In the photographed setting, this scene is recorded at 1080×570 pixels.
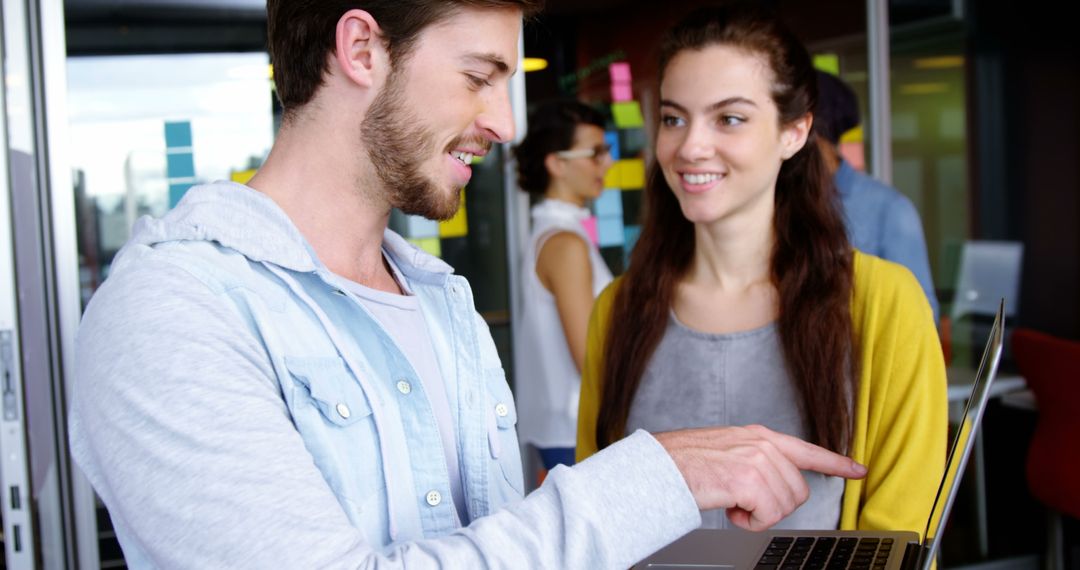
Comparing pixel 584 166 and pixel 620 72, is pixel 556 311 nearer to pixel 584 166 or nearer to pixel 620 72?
pixel 584 166

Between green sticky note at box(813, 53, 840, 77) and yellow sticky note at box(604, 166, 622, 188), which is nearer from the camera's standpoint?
yellow sticky note at box(604, 166, 622, 188)

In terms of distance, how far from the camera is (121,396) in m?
0.93

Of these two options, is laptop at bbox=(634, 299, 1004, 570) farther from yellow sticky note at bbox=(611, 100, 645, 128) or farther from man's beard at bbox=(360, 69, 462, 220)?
yellow sticky note at bbox=(611, 100, 645, 128)

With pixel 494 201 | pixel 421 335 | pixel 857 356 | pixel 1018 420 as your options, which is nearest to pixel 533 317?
pixel 494 201

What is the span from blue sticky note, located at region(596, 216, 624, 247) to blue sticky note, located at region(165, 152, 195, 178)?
5.82ft

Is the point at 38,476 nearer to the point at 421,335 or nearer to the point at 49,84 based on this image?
the point at 49,84

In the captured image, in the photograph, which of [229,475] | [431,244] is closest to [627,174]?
[431,244]

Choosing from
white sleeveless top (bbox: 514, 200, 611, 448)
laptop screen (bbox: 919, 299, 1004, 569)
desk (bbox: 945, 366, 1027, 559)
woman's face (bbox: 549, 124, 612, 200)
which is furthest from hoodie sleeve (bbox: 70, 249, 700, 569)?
desk (bbox: 945, 366, 1027, 559)

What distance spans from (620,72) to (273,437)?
4005 millimetres

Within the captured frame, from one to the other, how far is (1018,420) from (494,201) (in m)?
2.80

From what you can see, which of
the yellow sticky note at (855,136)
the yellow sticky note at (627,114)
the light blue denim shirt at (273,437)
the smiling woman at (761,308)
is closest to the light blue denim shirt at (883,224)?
the smiling woman at (761,308)

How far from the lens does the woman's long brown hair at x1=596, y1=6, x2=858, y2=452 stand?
5.45 ft

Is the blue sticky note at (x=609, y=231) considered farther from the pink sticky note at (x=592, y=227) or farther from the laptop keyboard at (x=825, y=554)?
the laptop keyboard at (x=825, y=554)

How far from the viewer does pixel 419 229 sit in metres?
3.97
